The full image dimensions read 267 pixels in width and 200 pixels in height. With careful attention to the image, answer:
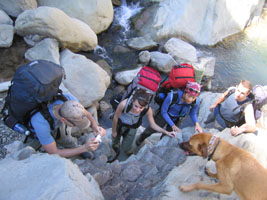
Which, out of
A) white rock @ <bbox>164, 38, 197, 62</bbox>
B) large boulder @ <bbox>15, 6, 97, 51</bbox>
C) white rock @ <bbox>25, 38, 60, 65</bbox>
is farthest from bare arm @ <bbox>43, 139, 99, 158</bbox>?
white rock @ <bbox>164, 38, 197, 62</bbox>

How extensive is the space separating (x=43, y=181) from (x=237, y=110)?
4.05 meters

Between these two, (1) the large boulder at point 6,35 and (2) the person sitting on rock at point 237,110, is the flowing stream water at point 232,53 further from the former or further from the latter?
(2) the person sitting on rock at point 237,110

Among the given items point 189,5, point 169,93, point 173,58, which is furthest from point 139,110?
point 189,5

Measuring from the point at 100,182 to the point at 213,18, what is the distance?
13.7 metres

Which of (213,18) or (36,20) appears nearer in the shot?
(36,20)

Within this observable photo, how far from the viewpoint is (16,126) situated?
3.28m

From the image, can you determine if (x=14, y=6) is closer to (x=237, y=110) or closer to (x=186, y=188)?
(x=237, y=110)

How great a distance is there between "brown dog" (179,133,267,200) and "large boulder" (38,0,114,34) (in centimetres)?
947

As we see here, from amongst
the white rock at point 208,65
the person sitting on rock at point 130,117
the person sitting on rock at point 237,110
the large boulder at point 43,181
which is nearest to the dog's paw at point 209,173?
the person sitting on rock at point 237,110

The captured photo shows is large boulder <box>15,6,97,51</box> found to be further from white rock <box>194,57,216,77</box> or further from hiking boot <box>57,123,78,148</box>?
white rock <box>194,57,216,77</box>

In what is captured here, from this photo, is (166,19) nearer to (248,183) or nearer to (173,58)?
(173,58)

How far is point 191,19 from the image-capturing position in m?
13.5

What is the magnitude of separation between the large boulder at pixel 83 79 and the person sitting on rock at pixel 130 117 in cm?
294

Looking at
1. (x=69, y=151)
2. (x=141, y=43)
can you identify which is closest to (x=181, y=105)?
(x=69, y=151)
